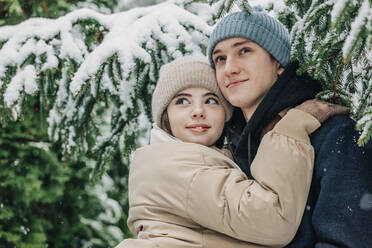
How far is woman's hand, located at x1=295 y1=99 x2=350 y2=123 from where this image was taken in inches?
74.9

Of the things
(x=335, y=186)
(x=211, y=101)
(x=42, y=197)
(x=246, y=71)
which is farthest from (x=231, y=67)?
(x=42, y=197)

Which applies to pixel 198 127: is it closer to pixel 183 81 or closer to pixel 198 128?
pixel 198 128

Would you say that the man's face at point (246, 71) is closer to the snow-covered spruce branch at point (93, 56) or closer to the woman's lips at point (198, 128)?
the woman's lips at point (198, 128)

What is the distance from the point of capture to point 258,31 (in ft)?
7.26

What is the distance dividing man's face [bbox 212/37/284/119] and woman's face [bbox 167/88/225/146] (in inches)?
6.4

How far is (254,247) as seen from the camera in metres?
1.95

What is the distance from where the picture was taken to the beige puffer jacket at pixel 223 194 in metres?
1.78

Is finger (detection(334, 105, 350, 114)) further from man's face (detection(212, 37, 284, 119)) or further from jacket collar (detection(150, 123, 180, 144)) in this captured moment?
jacket collar (detection(150, 123, 180, 144))

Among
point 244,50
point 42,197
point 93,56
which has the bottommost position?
point 42,197

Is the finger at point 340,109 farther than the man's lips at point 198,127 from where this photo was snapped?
No

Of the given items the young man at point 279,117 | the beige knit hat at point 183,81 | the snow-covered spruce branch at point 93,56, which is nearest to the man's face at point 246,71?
the young man at point 279,117

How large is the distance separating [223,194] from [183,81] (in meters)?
0.79

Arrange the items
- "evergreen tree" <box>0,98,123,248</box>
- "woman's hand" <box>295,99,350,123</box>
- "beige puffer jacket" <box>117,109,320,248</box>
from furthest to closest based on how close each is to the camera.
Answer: "evergreen tree" <box>0,98,123,248</box>
"woman's hand" <box>295,99,350,123</box>
"beige puffer jacket" <box>117,109,320,248</box>

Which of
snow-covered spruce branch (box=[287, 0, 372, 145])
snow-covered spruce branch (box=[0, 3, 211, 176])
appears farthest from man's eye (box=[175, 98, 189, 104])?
snow-covered spruce branch (box=[287, 0, 372, 145])
